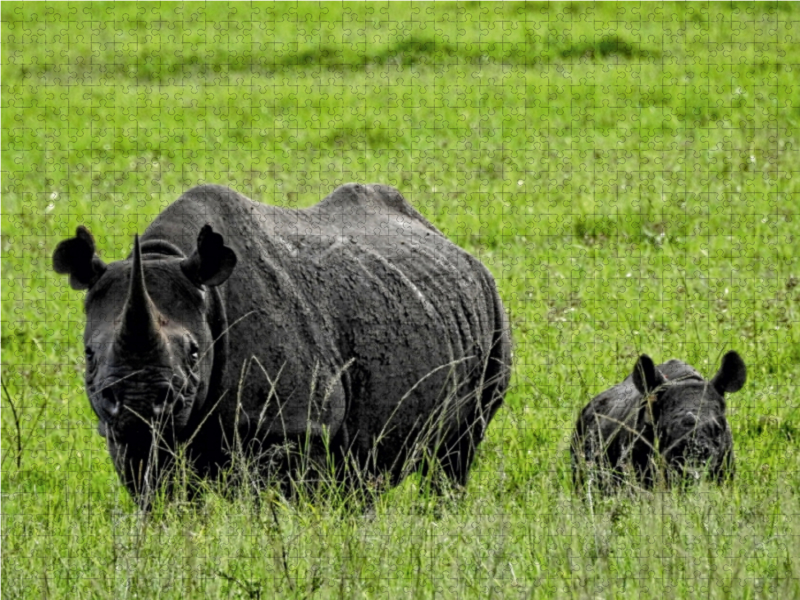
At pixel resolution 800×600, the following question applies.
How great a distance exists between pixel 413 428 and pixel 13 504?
7.07ft

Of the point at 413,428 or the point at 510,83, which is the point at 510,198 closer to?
the point at 510,83

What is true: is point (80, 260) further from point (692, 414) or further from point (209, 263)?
point (692, 414)

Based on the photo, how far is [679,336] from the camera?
33.2ft

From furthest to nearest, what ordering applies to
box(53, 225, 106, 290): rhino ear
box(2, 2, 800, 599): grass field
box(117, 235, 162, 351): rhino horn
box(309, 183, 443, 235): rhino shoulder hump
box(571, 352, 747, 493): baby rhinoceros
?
box(309, 183, 443, 235): rhino shoulder hump → box(571, 352, 747, 493): baby rhinoceros → box(53, 225, 106, 290): rhino ear → box(117, 235, 162, 351): rhino horn → box(2, 2, 800, 599): grass field

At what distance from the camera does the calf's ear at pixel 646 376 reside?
7.02m

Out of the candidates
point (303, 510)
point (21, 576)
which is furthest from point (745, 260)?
point (21, 576)

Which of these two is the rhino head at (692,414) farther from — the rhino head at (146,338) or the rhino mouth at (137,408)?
the rhino mouth at (137,408)

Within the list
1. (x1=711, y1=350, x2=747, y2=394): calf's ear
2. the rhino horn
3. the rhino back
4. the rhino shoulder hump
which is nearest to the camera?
the rhino horn

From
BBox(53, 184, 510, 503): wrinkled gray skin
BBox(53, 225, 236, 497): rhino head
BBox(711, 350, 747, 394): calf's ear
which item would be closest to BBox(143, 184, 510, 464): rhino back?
BBox(53, 184, 510, 503): wrinkled gray skin

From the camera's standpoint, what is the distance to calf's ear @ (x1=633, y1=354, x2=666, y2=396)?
23.0 feet

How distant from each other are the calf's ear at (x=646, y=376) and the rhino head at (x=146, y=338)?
239 cm

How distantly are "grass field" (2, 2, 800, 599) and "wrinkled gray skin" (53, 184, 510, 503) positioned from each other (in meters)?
0.36

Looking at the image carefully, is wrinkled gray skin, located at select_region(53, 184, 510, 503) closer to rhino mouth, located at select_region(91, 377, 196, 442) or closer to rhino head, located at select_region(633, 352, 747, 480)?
rhino mouth, located at select_region(91, 377, 196, 442)

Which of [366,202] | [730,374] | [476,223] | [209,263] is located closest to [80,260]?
[209,263]
